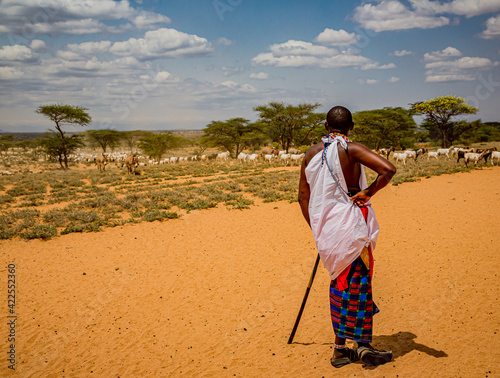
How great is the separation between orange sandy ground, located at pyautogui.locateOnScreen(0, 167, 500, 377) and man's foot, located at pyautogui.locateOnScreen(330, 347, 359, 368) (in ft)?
0.27

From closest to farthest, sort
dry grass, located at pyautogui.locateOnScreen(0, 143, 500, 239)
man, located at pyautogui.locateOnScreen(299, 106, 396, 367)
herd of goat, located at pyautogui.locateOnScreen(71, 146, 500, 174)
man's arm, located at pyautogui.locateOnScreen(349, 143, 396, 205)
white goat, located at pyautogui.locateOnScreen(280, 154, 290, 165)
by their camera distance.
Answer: man's arm, located at pyautogui.locateOnScreen(349, 143, 396, 205) < man, located at pyautogui.locateOnScreen(299, 106, 396, 367) < dry grass, located at pyautogui.locateOnScreen(0, 143, 500, 239) < herd of goat, located at pyautogui.locateOnScreen(71, 146, 500, 174) < white goat, located at pyautogui.locateOnScreen(280, 154, 290, 165)

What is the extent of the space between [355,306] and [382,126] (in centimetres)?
3817

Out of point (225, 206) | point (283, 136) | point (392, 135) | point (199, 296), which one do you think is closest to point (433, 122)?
point (392, 135)

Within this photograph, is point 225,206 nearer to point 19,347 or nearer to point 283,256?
point 283,256

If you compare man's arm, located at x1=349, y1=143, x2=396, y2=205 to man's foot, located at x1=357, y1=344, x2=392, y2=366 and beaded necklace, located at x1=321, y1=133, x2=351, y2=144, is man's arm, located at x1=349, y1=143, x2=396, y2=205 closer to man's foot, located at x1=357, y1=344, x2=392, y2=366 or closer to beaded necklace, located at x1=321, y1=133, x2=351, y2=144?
beaded necklace, located at x1=321, y1=133, x2=351, y2=144

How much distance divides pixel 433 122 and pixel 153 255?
3719 cm

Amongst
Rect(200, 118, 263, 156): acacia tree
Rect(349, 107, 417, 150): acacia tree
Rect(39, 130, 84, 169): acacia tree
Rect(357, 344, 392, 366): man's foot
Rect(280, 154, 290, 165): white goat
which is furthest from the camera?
Rect(200, 118, 263, 156): acacia tree

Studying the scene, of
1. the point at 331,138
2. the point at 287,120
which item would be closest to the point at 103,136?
the point at 287,120

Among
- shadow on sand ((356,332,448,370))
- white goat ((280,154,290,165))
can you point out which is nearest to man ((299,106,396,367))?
shadow on sand ((356,332,448,370))

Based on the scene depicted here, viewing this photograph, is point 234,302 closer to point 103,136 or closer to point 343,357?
point 343,357

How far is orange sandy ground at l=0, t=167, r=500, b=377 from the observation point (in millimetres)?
3398

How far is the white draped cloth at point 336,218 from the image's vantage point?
9.07 feet

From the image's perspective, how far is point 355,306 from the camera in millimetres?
2920

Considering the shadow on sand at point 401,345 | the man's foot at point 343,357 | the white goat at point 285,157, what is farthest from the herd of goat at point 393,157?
the man's foot at point 343,357
